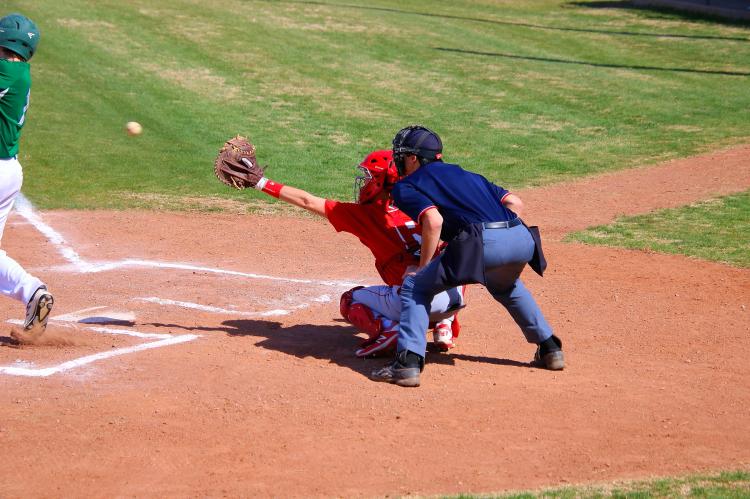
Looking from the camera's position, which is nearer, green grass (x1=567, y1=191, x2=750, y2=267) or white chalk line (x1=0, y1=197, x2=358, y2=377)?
white chalk line (x1=0, y1=197, x2=358, y2=377)

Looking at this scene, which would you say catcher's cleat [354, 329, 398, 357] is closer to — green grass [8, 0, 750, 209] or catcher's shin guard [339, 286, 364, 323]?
catcher's shin guard [339, 286, 364, 323]

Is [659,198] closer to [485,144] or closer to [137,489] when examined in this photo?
[485,144]

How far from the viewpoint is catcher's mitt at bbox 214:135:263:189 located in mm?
6777

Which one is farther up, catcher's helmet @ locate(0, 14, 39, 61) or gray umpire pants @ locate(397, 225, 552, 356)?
catcher's helmet @ locate(0, 14, 39, 61)

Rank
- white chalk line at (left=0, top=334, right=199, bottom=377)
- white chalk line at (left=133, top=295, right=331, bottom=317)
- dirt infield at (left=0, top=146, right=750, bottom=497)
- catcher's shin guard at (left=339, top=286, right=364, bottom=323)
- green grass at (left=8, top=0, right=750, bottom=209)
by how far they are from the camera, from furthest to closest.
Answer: green grass at (left=8, top=0, right=750, bottom=209) → white chalk line at (left=133, top=295, right=331, bottom=317) → catcher's shin guard at (left=339, top=286, right=364, bottom=323) → white chalk line at (left=0, top=334, right=199, bottom=377) → dirt infield at (left=0, top=146, right=750, bottom=497)

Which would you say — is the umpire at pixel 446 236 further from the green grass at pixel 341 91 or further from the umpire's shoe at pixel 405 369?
the green grass at pixel 341 91

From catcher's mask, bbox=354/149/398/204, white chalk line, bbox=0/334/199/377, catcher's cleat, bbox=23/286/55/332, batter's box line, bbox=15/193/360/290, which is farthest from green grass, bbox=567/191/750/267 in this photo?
catcher's cleat, bbox=23/286/55/332

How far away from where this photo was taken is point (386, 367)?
6.39m

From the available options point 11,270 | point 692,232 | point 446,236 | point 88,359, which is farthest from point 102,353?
point 692,232

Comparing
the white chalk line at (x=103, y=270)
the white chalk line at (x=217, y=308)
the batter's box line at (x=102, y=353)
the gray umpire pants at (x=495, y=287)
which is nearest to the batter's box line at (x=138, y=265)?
the white chalk line at (x=103, y=270)

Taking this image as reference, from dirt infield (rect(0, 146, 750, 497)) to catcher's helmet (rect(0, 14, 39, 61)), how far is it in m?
1.91

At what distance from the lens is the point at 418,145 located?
6.20 metres

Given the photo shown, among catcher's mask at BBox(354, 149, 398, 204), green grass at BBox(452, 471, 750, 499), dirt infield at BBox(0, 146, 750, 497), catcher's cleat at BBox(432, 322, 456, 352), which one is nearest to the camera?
green grass at BBox(452, 471, 750, 499)

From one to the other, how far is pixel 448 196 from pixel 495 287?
73cm
